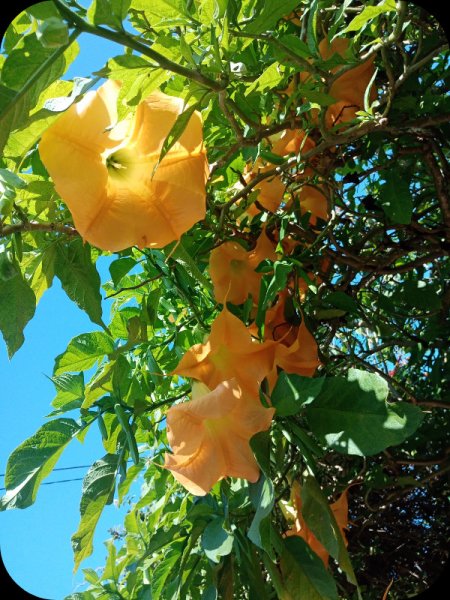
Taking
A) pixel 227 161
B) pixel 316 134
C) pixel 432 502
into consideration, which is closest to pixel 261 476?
pixel 227 161

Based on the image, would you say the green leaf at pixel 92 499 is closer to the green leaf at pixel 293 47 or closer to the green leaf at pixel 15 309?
the green leaf at pixel 15 309

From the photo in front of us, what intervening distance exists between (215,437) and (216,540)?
17cm

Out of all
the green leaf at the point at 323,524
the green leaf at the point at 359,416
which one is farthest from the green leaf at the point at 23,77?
the green leaf at the point at 323,524

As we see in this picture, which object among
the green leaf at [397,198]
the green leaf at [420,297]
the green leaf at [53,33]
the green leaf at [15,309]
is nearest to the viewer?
the green leaf at [53,33]

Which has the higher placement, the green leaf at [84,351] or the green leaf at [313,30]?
the green leaf at [313,30]

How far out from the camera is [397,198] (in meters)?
0.92

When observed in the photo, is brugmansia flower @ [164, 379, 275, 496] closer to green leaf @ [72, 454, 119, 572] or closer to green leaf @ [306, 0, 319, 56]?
green leaf @ [72, 454, 119, 572]

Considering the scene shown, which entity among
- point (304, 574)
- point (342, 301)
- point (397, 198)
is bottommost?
point (304, 574)

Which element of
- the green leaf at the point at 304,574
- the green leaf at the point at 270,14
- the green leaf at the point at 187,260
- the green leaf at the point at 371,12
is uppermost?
the green leaf at the point at 371,12

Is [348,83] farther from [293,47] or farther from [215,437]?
[215,437]

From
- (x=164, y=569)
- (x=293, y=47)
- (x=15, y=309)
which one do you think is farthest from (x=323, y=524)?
(x=293, y=47)

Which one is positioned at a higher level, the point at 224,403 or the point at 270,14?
the point at 270,14

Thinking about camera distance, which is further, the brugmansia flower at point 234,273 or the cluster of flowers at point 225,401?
the brugmansia flower at point 234,273

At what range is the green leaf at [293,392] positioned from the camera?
61cm
